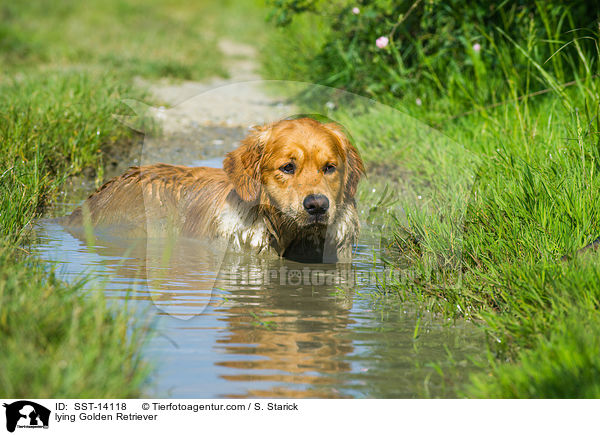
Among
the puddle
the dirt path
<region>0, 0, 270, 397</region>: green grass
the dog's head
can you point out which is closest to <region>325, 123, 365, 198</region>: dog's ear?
the dog's head

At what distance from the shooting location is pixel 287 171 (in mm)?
5152

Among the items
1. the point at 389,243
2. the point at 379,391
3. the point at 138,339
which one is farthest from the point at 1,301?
the point at 389,243

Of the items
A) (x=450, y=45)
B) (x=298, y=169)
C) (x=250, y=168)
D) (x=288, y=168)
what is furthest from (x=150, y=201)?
(x=450, y=45)

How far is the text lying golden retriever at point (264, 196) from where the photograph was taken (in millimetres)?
5086

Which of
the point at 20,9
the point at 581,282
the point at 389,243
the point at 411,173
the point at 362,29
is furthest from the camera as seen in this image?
the point at 20,9

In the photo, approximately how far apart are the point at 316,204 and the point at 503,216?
1.29 meters

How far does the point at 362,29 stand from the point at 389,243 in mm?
4251

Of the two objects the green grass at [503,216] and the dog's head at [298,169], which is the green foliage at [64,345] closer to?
the green grass at [503,216]

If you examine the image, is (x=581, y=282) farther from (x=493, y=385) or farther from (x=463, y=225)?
(x=463, y=225)

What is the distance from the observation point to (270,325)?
155 inches

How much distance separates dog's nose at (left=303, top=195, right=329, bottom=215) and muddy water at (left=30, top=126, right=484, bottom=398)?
1.65ft
